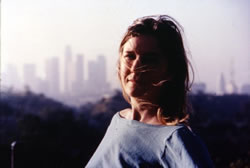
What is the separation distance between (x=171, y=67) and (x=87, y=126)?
17.5 meters

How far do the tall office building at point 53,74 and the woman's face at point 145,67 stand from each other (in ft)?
150

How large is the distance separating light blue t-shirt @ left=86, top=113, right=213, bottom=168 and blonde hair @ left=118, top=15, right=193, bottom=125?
0.23 feet

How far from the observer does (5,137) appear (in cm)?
1391

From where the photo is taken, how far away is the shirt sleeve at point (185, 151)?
0.55m

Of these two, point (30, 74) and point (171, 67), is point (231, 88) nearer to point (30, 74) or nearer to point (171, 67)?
point (171, 67)

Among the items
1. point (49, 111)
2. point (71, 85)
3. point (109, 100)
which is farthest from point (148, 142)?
point (71, 85)

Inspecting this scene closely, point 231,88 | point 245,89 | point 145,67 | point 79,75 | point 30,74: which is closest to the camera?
point 145,67

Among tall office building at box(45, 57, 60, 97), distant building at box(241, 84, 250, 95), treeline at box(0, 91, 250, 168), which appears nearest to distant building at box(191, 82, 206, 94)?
treeline at box(0, 91, 250, 168)

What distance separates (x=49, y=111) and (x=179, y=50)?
728 inches

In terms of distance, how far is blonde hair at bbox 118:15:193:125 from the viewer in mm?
743

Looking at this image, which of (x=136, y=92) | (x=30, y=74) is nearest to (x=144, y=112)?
(x=136, y=92)

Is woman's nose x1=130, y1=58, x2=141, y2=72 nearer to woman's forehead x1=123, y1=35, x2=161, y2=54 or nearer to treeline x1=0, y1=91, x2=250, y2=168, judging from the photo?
woman's forehead x1=123, y1=35, x2=161, y2=54

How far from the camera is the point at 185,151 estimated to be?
562mm

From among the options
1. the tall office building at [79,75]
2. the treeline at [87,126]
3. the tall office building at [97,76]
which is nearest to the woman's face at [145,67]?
the treeline at [87,126]
